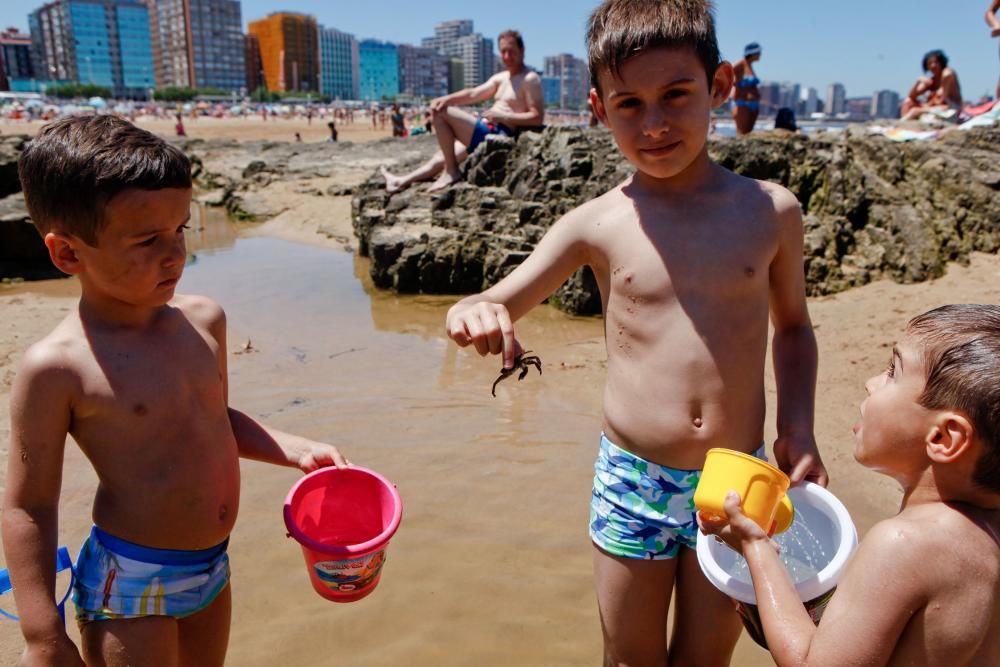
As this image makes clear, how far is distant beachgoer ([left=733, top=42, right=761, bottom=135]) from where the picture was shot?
841cm

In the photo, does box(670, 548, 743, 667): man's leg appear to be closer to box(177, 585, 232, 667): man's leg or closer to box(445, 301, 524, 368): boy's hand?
box(445, 301, 524, 368): boy's hand

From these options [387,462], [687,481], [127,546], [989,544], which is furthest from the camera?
[387,462]

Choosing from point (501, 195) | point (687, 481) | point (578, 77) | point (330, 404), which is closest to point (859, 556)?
point (687, 481)

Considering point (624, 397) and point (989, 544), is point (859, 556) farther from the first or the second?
point (624, 397)

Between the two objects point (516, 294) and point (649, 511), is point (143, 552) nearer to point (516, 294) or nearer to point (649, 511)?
point (516, 294)

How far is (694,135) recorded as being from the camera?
1.76 metres

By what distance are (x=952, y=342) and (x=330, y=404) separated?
144 inches

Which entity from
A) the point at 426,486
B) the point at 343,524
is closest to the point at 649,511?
the point at 343,524

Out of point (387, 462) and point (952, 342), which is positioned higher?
point (952, 342)

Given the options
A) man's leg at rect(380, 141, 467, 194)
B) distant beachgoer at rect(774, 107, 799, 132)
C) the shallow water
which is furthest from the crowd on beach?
distant beachgoer at rect(774, 107, 799, 132)

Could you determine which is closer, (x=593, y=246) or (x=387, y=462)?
(x=593, y=246)

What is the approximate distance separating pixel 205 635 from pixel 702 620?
116cm

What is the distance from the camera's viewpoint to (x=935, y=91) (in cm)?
995

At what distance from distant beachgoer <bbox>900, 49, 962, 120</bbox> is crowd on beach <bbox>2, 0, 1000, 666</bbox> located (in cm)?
925
